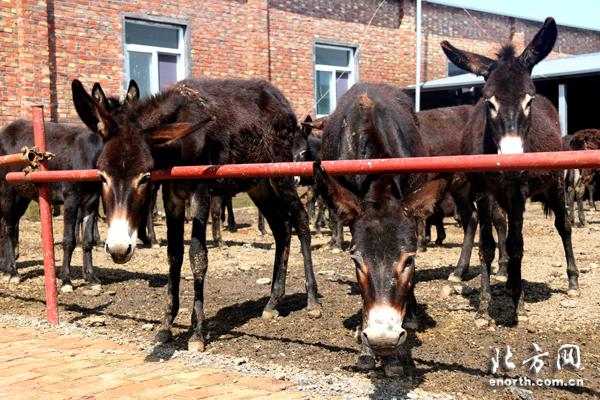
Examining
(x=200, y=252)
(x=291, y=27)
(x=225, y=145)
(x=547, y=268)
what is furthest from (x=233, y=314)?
(x=291, y=27)

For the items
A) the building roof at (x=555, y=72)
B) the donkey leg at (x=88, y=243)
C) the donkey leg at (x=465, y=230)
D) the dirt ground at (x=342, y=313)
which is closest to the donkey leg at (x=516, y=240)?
the dirt ground at (x=342, y=313)

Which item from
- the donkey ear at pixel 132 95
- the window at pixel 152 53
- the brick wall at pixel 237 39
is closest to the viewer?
the donkey ear at pixel 132 95

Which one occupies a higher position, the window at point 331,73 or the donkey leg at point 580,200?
the window at point 331,73

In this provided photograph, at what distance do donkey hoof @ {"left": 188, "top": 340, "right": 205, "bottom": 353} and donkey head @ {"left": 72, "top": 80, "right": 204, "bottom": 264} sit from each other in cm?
109

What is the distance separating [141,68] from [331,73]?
7208 mm

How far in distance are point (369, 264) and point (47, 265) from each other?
147 inches

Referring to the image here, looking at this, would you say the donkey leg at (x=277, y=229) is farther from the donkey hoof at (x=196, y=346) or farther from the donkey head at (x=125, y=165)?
the donkey head at (x=125, y=165)

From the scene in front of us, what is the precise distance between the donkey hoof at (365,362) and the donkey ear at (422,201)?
1.19 m

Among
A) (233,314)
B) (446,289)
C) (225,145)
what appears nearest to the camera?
(225,145)

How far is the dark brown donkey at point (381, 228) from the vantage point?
3443 mm

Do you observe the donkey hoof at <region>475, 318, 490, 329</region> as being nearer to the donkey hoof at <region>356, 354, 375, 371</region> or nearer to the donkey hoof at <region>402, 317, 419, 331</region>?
the donkey hoof at <region>402, 317, 419, 331</region>

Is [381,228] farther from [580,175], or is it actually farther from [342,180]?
[580,175]

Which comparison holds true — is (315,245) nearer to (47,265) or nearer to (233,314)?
(233,314)

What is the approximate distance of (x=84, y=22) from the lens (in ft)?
53.9
